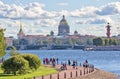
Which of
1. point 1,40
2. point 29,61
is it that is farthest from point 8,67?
point 1,40

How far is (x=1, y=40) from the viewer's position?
64250 millimetres

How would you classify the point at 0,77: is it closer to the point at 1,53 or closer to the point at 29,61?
the point at 29,61

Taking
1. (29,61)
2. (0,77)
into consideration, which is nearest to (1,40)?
(29,61)

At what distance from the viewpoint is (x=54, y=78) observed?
4631 centimetres

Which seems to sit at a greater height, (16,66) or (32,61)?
(32,61)

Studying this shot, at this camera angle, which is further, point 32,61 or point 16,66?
point 32,61

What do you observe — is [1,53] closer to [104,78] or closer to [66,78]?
[104,78]

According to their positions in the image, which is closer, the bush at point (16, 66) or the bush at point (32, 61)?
the bush at point (16, 66)

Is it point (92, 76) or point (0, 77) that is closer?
point (0, 77)

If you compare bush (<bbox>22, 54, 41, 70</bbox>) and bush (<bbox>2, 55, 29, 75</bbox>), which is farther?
bush (<bbox>22, 54, 41, 70</bbox>)

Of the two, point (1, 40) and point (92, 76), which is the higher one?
point (1, 40)

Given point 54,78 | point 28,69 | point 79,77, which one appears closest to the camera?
point 54,78

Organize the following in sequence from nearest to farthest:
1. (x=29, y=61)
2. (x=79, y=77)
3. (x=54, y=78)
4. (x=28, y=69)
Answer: (x=54, y=78), (x=79, y=77), (x=28, y=69), (x=29, y=61)

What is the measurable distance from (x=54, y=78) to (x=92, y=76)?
9645 millimetres
